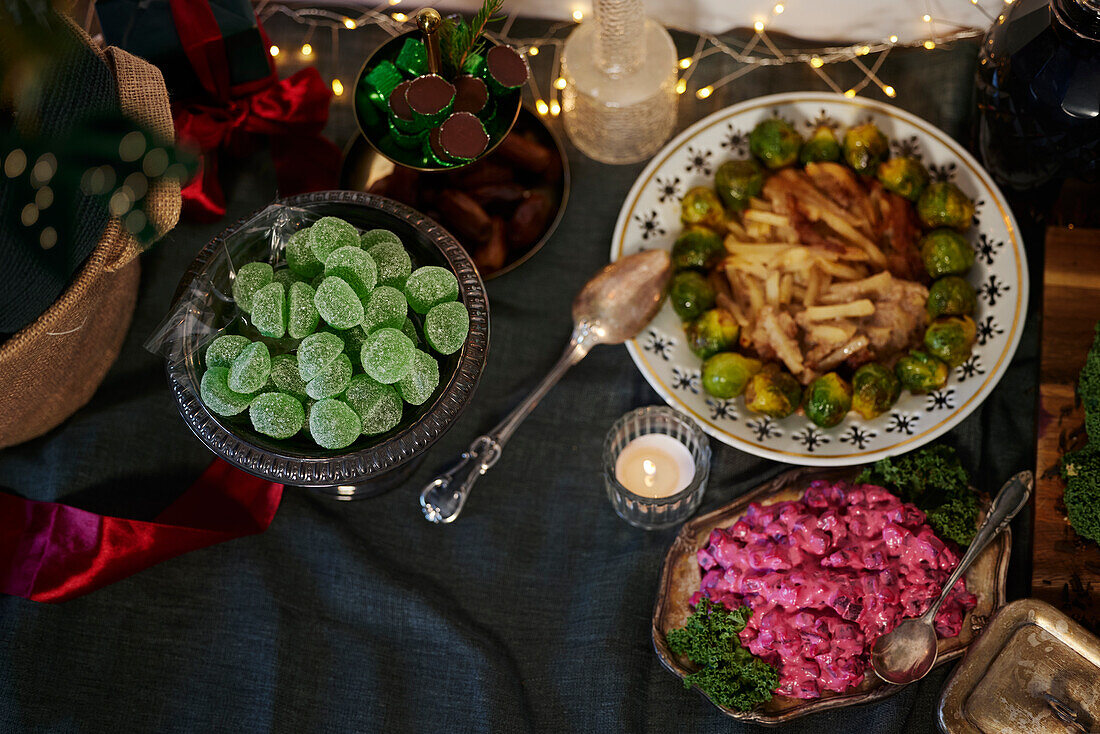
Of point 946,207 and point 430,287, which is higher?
point 946,207

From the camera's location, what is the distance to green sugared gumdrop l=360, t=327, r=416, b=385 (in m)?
1.16

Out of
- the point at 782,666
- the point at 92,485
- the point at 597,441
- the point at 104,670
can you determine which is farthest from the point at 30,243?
the point at 782,666

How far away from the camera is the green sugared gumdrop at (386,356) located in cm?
116

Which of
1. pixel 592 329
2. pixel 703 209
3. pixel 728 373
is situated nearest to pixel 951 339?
pixel 728 373

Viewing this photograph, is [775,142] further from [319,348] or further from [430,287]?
[319,348]

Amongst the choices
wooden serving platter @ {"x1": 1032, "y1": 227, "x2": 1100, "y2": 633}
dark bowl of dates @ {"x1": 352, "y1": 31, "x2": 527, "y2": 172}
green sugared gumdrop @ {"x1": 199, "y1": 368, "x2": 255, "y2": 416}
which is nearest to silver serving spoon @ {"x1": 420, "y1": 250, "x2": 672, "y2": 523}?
dark bowl of dates @ {"x1": 352, "y1": 31, "x2": 527, "y2": 172}

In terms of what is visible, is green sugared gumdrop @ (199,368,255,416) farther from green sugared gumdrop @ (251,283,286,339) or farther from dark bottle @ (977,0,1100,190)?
dark bottle @ (977,0,1100,190)

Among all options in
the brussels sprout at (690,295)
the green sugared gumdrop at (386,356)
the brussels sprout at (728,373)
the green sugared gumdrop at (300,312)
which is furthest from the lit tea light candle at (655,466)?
the green sugared gumdrop at (300,312)

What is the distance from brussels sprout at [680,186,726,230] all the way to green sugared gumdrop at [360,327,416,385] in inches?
26.4

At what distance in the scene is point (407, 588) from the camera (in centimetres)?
151

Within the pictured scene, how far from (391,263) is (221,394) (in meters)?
Answer: 0.31

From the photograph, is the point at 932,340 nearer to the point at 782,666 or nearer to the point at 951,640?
the point at 951,640

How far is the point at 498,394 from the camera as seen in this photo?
64.1 inches

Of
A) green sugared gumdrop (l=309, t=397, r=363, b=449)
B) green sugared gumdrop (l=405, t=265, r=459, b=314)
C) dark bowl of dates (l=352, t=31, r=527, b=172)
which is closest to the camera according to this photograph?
green sugared gumdrop (l=309, t=397, r=363, b=449)
